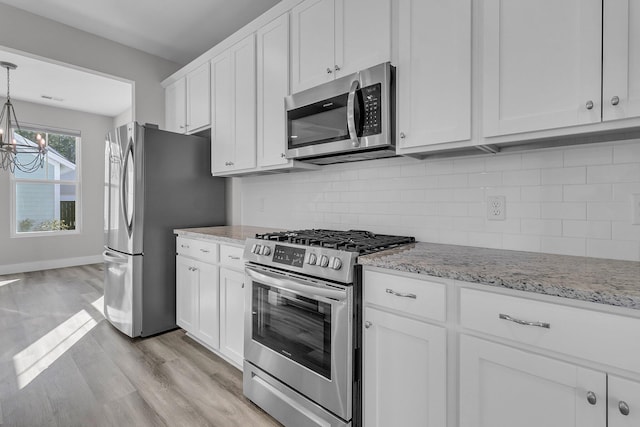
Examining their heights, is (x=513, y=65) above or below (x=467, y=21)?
below

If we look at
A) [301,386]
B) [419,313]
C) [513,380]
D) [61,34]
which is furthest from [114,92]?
[513,380]

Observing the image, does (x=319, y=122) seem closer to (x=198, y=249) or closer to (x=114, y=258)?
(x=198, y=249)

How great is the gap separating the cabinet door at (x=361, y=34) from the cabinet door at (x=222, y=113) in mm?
1210

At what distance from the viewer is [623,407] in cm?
90

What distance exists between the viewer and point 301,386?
169 centimetres

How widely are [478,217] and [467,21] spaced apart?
0.95m

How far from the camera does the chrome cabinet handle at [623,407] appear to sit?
2.94 ft

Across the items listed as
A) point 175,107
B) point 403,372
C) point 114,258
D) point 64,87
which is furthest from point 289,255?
point 64,87

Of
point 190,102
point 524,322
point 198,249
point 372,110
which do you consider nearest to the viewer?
point 524,322

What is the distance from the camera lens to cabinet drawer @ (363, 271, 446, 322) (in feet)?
4.11

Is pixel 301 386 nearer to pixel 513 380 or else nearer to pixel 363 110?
pixel 513 380

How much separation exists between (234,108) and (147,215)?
1172 mm

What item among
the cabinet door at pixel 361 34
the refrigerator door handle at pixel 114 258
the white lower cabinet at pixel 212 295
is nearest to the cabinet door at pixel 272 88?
the cabinet door at pixel 361 34

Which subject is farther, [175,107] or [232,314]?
[175,107]
